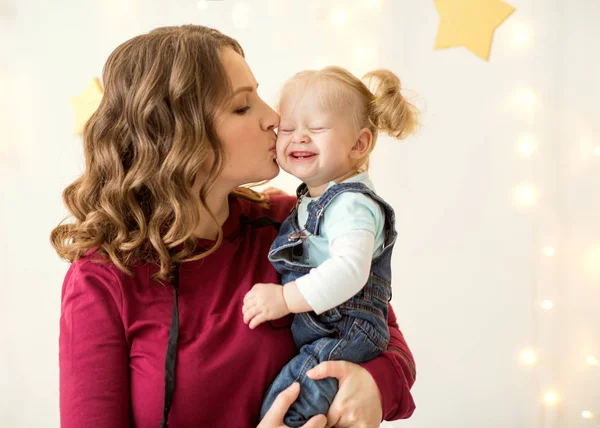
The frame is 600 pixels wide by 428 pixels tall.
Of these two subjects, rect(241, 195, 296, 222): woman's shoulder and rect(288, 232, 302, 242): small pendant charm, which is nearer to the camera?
rect(288, 232, 302, 242): small pendant charm

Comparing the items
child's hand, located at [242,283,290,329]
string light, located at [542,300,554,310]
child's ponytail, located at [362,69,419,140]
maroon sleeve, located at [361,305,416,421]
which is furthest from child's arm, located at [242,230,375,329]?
string light, located at [542,300,554,310]

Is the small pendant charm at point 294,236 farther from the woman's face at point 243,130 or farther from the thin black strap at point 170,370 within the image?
the thin black strap at point 170,370

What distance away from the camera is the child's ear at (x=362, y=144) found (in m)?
1.43

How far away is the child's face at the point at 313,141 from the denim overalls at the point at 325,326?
0.06m

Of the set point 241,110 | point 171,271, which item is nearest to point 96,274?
point 171,271

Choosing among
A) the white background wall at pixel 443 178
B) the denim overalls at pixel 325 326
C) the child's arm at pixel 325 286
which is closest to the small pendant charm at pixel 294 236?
the denim overalls at pixel 325 326

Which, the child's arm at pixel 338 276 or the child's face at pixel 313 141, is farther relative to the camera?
the child's face at pixel 313 141

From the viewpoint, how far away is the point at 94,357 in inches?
49.1

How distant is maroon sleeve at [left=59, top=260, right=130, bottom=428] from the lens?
4.07 feet

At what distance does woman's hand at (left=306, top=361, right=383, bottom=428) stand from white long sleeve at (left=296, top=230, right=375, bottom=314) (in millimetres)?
144

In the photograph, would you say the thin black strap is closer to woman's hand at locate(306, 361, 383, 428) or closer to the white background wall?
woman's hand at locate(306, 361, 383, 428)

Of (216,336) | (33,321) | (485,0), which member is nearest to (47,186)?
(33,321)

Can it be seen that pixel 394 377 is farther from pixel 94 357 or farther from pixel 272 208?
pixel 94 357

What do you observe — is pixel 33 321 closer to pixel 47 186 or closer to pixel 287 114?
pixel 47 186
